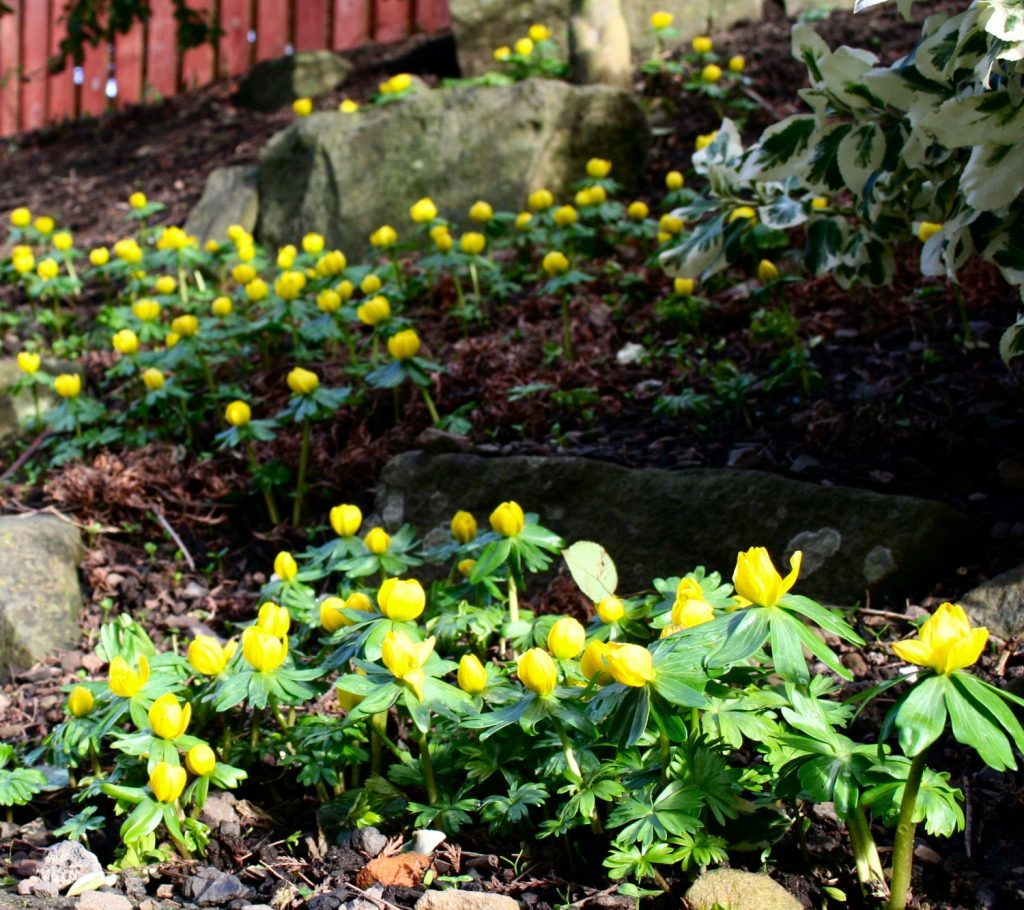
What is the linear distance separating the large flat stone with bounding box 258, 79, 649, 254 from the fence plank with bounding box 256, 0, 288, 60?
3571mm

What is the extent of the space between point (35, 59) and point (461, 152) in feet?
20.1

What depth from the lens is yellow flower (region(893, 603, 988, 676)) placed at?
146 cm

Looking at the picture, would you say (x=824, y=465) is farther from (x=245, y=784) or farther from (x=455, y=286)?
(x=455, y=286)

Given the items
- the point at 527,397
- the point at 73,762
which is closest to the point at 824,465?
the point at 527,397

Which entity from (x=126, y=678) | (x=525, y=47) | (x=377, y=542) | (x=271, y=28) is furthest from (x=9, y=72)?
(x=126, y=678)

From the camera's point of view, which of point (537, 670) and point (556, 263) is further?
point (556, 263)

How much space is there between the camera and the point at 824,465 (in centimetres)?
311

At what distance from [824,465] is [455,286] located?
2034mm

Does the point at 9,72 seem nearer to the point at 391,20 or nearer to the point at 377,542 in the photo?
the point at 391,20

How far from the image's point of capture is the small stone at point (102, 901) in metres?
1.87

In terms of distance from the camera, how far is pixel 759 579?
5.29ft

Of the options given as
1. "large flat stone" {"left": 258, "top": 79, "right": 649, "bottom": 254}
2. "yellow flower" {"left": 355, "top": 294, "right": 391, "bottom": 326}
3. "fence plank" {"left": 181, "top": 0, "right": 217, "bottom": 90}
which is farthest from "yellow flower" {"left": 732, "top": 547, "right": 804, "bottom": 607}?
"fence plank" {"left": 181, "top": 0, "right": 217, "bottom": 90}

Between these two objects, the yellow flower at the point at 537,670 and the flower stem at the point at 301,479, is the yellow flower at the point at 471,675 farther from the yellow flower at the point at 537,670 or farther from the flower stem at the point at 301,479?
the flower stem at the point at 301,479

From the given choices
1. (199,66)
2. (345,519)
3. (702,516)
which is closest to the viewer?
(345,519)
